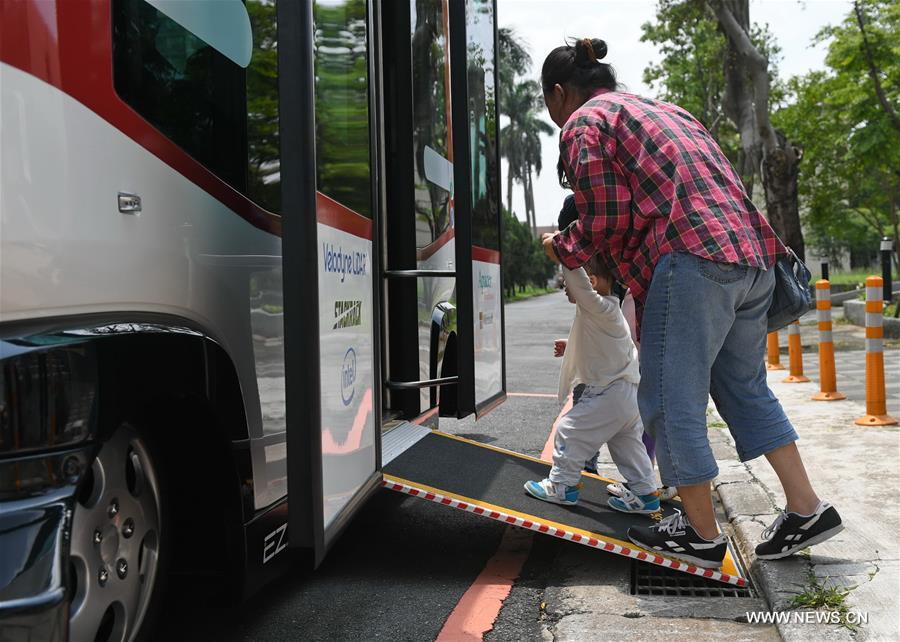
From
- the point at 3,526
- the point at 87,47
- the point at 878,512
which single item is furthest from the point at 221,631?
the point at 878,512

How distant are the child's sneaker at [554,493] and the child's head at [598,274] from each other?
0.92 metres

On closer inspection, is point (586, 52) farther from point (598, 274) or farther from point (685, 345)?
point (685, 345)

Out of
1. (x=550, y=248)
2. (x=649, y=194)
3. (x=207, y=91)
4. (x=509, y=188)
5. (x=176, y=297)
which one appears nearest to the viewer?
(x=176, y=297)

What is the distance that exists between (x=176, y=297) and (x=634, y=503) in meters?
2.48

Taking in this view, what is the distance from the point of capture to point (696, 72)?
3084cm

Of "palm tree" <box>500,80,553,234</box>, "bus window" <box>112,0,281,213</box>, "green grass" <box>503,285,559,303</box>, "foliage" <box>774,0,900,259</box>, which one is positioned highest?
"palm tree" <box>500,80,553,234</box>

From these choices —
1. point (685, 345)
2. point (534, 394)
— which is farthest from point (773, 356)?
point (685, 345)

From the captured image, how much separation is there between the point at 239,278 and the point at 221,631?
4.14 ft

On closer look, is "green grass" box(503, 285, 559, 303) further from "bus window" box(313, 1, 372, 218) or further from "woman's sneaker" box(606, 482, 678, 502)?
"bus window" box(313, 1, 372, 218)

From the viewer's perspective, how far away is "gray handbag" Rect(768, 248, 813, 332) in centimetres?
367

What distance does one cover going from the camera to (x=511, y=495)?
423 cm

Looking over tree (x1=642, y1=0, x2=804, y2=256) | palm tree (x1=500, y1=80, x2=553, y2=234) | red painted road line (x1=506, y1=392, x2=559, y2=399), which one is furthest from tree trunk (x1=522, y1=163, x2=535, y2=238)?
red painted road line (x1=506, y1=392, x2=559, y2=399)

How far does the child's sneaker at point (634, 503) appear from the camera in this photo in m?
4.27

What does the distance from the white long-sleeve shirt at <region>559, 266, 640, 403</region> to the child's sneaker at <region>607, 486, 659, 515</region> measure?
0.53 metres
